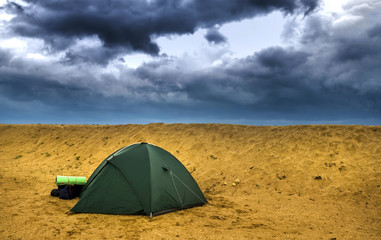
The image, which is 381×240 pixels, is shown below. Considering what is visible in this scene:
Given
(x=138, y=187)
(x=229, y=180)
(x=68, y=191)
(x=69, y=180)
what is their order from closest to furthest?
1. (x=138, y=187)
2. (x=68, y=191)
3. (x=69, y=180)
4. (x=229, y=180)

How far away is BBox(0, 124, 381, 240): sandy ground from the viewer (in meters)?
7.69

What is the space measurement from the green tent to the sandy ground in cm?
39

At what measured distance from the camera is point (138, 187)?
8977 millimetres

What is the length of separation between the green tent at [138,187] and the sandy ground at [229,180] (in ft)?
1.28

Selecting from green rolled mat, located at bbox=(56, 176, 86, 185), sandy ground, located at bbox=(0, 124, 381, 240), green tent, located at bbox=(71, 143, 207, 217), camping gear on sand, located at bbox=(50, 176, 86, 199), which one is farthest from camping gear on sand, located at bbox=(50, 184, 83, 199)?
green tent, located at bbox=(71, 143, 207, 217)

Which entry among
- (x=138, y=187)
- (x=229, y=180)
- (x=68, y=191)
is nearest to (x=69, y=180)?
(x=68, y=191)

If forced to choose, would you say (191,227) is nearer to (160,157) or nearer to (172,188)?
(172,188)

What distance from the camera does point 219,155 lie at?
18.1 metres

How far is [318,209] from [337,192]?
7.77ft

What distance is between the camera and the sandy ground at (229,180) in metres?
7.69

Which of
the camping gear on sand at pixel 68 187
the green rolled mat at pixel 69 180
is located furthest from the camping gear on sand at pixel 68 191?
the green rolled mat at pixel 69 180

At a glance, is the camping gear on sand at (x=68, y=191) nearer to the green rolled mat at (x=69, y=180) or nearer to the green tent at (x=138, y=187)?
the green rolled mat at (x=69, y=180)

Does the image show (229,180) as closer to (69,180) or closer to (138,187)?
(138,187)

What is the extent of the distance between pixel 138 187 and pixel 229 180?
23.7ft
